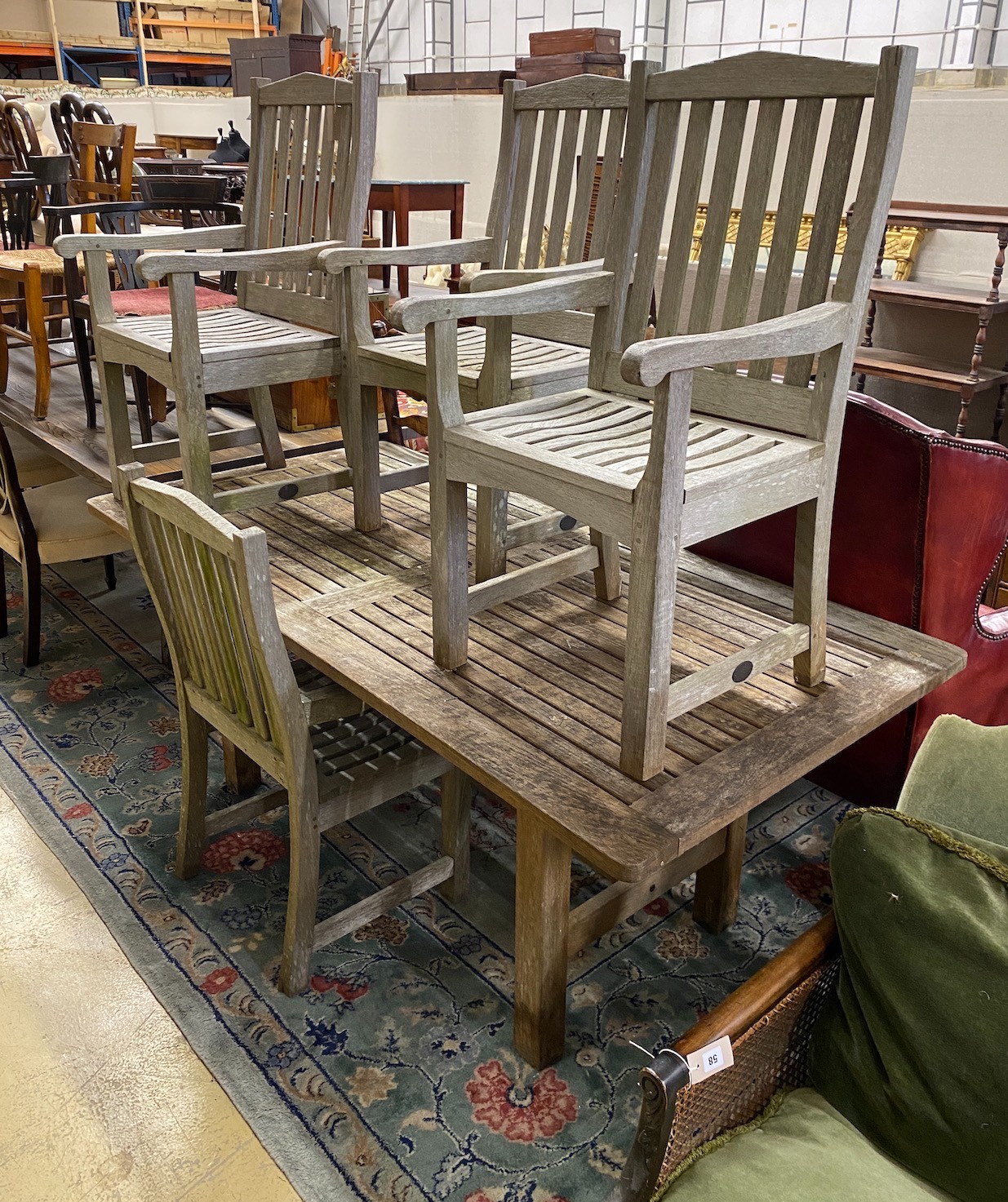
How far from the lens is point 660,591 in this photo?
57.4 inches

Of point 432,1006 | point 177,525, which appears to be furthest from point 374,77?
point 432,1006

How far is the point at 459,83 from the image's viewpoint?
7352mm

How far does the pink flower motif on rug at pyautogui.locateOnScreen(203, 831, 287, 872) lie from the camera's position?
87.4 inches

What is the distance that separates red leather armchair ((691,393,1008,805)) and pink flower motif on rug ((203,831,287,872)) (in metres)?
1.23

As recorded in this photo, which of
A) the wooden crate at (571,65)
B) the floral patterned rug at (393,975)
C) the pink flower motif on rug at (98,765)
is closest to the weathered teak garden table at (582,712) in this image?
the floral patterned rug at (393,975)

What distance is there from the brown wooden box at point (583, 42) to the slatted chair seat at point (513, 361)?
13.6 feet

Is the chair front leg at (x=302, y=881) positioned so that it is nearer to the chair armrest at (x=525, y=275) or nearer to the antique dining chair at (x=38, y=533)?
the chair armrest at (x=525, y=275)

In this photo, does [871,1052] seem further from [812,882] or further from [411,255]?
[411,255]

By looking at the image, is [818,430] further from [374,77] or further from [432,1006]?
[374,77]

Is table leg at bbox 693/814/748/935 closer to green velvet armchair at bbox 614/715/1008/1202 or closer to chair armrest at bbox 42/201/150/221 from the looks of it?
green velvet armchair at bbox 614/715/1008/1202

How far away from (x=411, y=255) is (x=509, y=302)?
72 centimetres

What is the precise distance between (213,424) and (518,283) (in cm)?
199

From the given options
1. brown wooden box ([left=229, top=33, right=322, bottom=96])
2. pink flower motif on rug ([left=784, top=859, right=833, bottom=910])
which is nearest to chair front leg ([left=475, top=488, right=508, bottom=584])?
pink flower motif on rug ([left=784, top=859, right=833, bottom=910])

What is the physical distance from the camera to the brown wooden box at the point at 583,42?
592cm
